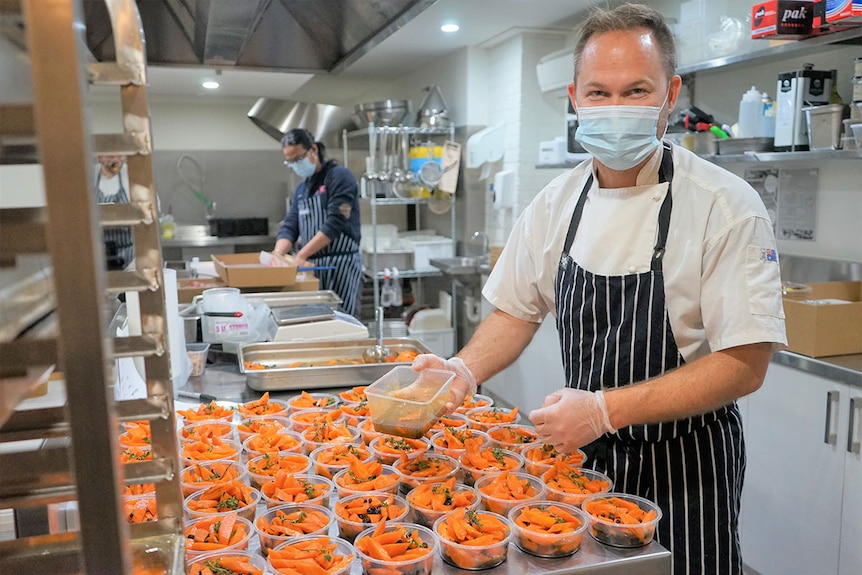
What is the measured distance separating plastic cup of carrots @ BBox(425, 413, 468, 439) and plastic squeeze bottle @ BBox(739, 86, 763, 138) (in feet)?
7.27

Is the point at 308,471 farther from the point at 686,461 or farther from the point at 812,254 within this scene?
the point at 812,254

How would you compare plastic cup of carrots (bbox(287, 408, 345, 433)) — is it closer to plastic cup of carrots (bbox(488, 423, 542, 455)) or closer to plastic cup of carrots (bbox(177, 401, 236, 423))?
plastic cup of carrots (bbox(177, 401, 236, 423))

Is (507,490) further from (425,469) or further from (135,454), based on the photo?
(135,454)

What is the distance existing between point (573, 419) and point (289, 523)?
58cm

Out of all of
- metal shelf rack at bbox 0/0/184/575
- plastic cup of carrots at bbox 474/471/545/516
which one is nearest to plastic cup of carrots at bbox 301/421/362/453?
plastic cup of carrots at bbox 474/471/545/516

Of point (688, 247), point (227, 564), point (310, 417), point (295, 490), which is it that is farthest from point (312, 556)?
point (688, 247)

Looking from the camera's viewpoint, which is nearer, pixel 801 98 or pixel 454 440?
pixel 454 440

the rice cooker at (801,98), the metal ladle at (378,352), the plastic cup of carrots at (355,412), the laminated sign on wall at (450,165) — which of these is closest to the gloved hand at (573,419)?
the plastic cup of carrots at (355,412)

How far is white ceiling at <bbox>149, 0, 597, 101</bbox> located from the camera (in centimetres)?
448

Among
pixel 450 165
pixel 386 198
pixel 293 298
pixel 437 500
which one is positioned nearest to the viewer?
pixel 437 500

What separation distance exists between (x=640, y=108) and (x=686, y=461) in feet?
2.61

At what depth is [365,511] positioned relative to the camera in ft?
4.07

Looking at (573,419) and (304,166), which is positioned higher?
(304,166)

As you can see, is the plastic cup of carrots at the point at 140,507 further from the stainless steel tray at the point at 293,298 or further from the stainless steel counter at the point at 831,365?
the stainless steel tray at the point at 293,298
